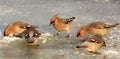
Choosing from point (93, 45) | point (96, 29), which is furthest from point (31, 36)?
point (96, 29)

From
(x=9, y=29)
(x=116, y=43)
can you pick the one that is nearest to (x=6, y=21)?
(x=9, y=29)

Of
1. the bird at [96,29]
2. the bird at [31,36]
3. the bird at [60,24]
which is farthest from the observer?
the bird at [60,24]

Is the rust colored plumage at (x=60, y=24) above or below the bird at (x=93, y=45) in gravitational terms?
above

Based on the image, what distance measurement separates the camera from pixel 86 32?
10336mm

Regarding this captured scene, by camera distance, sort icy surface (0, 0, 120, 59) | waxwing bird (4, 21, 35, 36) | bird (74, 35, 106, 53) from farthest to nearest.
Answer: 1. waxwing bird (4, 21, 35, 36)
2. icy surface (0, 0, 120, 59)
3. bird (74, 35, 106, 53)

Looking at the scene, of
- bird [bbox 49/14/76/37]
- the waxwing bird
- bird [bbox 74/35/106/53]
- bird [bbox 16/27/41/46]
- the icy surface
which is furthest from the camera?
bird [bbox 49/14/76/37]

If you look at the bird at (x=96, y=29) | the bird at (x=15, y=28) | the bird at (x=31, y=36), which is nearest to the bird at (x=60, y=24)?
the bird at (x=96, y=29)

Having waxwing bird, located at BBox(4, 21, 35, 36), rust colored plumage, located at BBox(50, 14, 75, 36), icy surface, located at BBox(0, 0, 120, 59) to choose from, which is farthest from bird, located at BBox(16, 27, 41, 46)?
rust colored plumage, located at BBox(50, 14, 75, 36)

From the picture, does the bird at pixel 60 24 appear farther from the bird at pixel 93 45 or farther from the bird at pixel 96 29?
the bird at pixel 93 45

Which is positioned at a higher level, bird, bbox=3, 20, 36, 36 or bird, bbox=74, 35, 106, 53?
bird, bbox=3, 20, 36, 36

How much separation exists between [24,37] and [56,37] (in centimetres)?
88

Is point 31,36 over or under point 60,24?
under

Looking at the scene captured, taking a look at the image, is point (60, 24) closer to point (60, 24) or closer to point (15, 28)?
point (60, 24)

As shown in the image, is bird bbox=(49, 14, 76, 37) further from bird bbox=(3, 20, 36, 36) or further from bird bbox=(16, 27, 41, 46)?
bird bbox=(16, 27, 41, 46)
